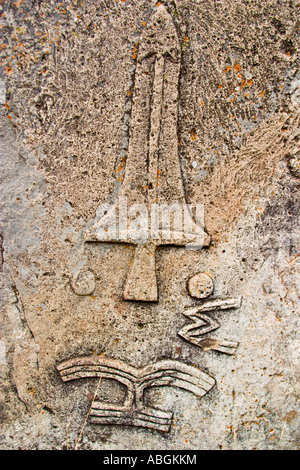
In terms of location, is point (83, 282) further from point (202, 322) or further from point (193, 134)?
point (193, 134)

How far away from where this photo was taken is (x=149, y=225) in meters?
1.74

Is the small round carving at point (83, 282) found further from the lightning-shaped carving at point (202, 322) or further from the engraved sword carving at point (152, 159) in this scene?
the lightning-shaped carving at point (202, 322)

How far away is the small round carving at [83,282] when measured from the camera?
5.78ft

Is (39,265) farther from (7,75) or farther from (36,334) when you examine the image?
(7,75)

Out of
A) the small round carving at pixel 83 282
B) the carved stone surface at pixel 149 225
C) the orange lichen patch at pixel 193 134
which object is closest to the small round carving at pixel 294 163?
the carved stone surface at pixel 149 225

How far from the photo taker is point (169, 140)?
5.57 feet

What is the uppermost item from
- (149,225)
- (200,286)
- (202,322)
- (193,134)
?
(193,134)

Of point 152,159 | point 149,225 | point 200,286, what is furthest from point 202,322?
point 152,159

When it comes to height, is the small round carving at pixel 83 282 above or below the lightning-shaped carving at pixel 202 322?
above

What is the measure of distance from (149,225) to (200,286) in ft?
1.11

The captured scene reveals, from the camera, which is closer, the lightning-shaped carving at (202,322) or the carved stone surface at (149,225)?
the carved stone surface at (149,225)

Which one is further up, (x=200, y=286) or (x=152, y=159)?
(x=152, y=159)

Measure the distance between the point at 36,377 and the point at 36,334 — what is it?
188mm

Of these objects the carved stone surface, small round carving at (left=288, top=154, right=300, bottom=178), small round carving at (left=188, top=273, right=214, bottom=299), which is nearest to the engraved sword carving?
the carved stone surface
